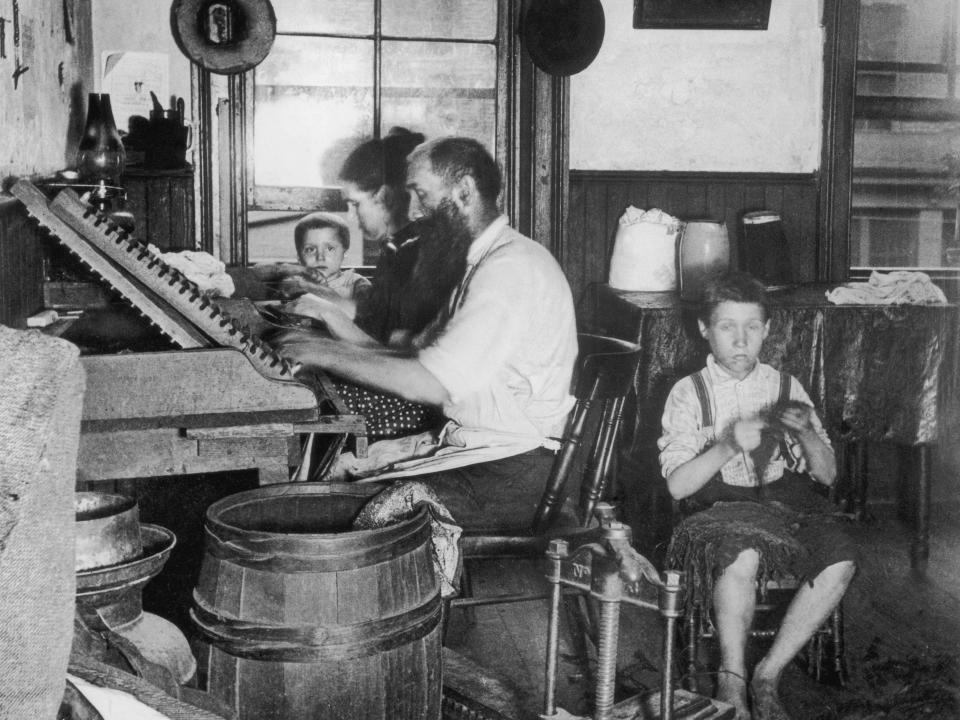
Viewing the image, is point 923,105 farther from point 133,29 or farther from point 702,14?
point 133,29

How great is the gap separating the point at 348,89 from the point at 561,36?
0.98 metres

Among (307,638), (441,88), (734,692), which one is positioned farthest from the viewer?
(441,88)

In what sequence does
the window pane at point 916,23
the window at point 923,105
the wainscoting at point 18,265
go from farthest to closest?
the window pane at point 916,23, the window at point 923,105, the wainscoting at point 18,265

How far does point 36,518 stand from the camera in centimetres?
114

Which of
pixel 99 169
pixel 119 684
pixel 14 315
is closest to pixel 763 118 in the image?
pixel 99 169

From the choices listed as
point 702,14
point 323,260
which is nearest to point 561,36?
point 702,14

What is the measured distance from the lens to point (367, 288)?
177 inches

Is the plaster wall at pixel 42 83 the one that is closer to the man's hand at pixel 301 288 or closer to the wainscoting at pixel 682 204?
the man's hand at pixel 301 288

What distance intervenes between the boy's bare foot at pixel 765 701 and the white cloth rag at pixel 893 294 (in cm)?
183

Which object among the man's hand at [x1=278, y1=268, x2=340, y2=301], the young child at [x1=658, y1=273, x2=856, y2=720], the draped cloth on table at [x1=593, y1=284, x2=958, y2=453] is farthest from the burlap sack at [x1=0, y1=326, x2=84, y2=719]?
the draped cloth on table at [x1=593, y1=284, x2=958, y2=453]

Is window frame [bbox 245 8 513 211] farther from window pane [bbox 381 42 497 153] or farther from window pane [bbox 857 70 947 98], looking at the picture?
window pane [bbox 857 70 947 98]

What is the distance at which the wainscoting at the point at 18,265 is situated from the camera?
8.39 feet

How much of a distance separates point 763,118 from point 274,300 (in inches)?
94.8

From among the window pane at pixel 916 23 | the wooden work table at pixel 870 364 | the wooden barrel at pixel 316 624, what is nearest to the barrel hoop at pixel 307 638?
the wooden barrel at pixel 316 624
